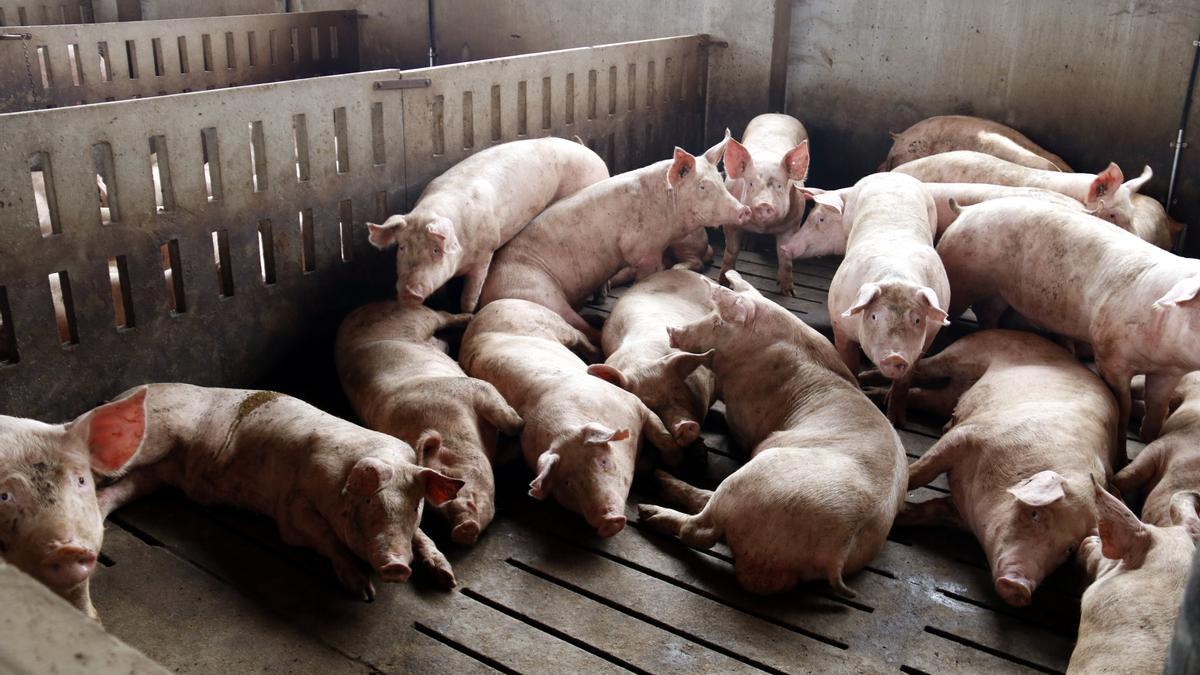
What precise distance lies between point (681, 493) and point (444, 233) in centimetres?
178

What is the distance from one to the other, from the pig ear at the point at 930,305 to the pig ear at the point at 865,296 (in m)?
0.16

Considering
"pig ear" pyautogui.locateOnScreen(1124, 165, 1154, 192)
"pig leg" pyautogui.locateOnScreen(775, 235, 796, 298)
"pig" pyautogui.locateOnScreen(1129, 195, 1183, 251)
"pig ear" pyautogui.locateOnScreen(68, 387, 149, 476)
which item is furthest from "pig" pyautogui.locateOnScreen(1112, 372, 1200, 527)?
"pig ear" pyautogui.locateOnScreen(68, 387, 149, 476)

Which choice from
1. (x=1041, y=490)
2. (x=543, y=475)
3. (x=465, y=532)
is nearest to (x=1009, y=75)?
(x=1041, y=490)

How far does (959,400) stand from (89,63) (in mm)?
5733

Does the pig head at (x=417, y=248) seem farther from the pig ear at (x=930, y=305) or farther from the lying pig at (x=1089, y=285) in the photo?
the lying pig at (x=1089, y=285)

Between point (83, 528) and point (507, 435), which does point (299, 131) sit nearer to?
point (507, 435)

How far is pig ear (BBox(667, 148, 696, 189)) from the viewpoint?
5.78 meters

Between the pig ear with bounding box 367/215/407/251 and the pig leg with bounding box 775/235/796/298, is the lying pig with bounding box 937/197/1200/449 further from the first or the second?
the pig ear with bounding box 367/215/407/251

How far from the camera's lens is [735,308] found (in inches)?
174

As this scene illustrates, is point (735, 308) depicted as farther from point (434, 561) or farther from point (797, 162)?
point (797, 162)

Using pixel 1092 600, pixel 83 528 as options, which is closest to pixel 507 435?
pixel 83 528

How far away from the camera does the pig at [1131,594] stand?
2.72 m

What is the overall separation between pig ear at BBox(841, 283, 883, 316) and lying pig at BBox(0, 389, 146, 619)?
2654 millimetres

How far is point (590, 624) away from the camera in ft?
10.9
